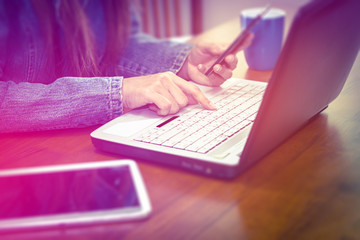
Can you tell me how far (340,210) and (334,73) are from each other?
0.82 feet

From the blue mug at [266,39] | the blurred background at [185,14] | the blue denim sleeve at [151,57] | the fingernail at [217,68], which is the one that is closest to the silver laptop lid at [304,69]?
the fingernail at [217,68]

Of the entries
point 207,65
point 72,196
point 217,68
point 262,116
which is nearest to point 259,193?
point 262,116

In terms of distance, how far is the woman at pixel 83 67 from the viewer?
741 mm

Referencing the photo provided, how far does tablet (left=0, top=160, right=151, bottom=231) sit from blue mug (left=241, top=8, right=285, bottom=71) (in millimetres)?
572

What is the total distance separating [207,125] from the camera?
2.16 ft

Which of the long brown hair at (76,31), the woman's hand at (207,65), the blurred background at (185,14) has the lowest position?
the blurred background at (185,14)

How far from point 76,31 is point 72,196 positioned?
45 cm

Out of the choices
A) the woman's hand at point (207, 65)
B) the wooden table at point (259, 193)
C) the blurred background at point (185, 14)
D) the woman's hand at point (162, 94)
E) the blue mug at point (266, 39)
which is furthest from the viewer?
the blurred background at point (185, 14)

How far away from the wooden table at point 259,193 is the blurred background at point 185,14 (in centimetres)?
208

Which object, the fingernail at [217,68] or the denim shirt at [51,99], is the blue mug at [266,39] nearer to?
the fingernail at [217,68]

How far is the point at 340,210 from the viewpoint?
0.47 metres

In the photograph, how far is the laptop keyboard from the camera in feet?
1.96

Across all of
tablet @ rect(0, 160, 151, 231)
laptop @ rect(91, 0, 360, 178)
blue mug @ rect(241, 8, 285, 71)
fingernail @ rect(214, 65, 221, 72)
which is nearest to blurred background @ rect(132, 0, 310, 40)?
blue mug @ rect(241, 8, 285, 71)

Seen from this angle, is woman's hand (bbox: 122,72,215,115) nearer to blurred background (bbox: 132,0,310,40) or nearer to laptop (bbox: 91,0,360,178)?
laptop (bbox: 91,0,360,178)
